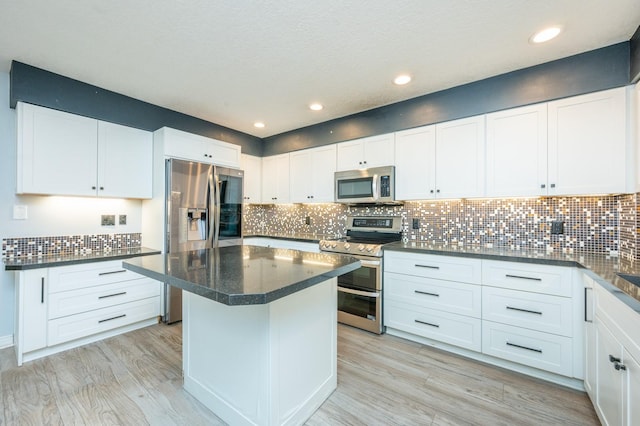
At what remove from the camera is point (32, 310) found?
7.39 ft

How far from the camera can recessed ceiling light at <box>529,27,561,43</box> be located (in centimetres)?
185

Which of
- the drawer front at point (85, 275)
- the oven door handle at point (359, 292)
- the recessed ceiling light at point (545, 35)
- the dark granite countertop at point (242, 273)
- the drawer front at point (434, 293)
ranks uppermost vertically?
the recessed ceiling light at point (545, 35)

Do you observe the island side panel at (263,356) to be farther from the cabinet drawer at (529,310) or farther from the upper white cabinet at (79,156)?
the upper white cabinet at (79,156)

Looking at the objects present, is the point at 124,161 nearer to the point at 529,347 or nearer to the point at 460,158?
the point at 460,158

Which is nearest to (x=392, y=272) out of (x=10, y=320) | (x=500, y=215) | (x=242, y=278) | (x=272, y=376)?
(x=500, y=215)

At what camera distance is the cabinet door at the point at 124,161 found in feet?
9.13

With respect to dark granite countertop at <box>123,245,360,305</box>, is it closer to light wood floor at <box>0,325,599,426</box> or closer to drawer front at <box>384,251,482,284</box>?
light wood floor at <box>0,325,599,426</box>

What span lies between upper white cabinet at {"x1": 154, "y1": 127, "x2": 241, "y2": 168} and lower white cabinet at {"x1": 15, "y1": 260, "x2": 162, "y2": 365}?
1.32m

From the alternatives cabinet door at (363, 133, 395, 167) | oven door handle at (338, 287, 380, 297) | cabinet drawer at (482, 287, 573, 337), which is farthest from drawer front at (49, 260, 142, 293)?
cabinet drawer at (482, 287, 573, 337)

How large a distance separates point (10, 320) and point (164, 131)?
7.33ft

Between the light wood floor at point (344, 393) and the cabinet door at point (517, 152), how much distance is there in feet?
4.91

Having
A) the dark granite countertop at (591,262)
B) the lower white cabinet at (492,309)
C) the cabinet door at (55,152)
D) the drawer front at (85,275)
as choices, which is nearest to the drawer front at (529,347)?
the lower white cabinet at (492,309)

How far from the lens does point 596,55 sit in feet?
6.79

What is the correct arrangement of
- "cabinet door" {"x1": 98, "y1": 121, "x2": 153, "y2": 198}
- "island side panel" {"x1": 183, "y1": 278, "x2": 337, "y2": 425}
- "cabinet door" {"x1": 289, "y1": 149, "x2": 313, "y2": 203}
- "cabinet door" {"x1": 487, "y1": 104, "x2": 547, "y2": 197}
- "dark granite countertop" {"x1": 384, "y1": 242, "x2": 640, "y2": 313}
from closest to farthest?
1. "dark granite countertop" {"x1": 384, "y1": 242, "x2": 640, "y2": 313}
2. "island side panel" {"x1": 183, "y1": 278, "x2": 337, "y2": 425}
3. "cabinet door" {"x1": 487, "y1": 104, "x2": 547, "y2": 197}
4. "cabinet door" {"x1": 98, "y1": 121, "x2": 153, "y2": 198}
5. "cabinet door" {"x1": 289, "y1": 149, "x2": 313, "y2": 203}
